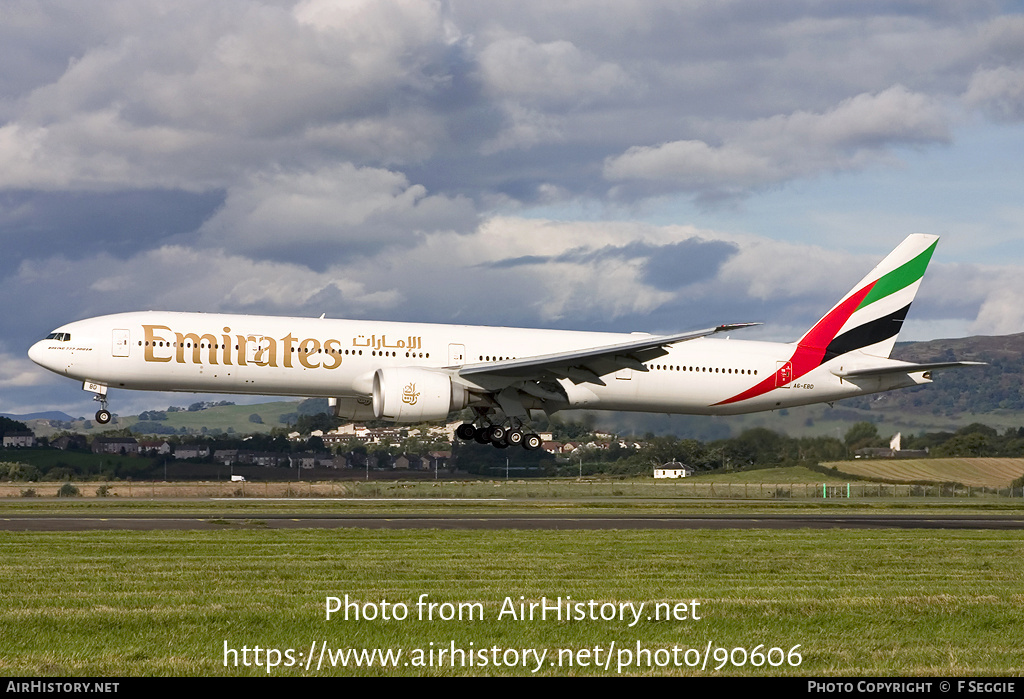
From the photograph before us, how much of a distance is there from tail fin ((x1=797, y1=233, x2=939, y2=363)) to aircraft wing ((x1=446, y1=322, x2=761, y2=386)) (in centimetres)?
852

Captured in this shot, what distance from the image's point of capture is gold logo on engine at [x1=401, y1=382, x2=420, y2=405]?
37094 millimetres

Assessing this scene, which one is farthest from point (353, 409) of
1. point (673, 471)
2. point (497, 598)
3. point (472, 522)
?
point (673, 471)

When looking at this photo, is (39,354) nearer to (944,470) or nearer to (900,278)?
(900,278)

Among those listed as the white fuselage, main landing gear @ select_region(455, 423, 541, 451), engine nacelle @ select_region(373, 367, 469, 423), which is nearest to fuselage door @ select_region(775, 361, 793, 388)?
the white fuselage

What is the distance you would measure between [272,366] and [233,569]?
19.6 m

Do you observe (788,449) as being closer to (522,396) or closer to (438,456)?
(522,396)

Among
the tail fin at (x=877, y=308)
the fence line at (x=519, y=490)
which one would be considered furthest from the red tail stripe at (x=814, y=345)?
the fence line at (x=519, y=490)

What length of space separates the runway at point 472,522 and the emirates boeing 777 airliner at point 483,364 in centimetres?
576

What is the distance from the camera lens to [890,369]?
41.9 meters

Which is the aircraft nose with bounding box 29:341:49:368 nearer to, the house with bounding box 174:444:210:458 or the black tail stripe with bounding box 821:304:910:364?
the black tail stripe with bounding box 821:304:910:364

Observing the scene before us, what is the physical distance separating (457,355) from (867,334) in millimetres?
16739

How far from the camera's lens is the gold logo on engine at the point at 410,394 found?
122ft

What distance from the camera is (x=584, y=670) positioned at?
11430 mm

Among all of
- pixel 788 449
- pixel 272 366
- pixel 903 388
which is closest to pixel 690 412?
pixel 788 449
